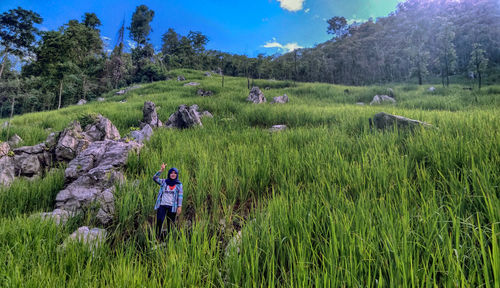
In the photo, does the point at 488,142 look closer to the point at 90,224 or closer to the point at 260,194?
the point at 260,194

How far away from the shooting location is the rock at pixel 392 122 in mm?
4648

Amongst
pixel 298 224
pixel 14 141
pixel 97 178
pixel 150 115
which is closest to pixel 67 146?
pixel 97 178

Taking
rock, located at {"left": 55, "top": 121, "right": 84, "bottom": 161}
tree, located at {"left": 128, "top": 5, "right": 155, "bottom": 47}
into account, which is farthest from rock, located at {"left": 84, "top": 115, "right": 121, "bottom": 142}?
tree, located at {"left": 128, "top": 5, "right": 155, "bottom": 47}

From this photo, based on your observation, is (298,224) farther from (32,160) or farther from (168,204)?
(32,160)

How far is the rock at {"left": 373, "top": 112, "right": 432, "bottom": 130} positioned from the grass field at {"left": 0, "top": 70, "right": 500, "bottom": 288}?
0.40 metres

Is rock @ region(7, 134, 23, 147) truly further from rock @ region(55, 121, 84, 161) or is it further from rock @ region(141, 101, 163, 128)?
rock @ region(141, 101, 163, 128)

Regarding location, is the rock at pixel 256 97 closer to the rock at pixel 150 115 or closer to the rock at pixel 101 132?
the rock at pixel 150 115

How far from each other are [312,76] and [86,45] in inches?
2037

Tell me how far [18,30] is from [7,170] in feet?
91.2

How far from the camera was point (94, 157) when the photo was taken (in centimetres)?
453

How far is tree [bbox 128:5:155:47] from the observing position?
178ft

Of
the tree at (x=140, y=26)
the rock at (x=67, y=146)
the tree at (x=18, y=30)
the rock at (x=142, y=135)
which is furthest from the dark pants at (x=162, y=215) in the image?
the tree at (x=140, y=26)

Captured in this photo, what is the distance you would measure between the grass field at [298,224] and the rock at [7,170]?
26.2 inches

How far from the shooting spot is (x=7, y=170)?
4.21 meters
